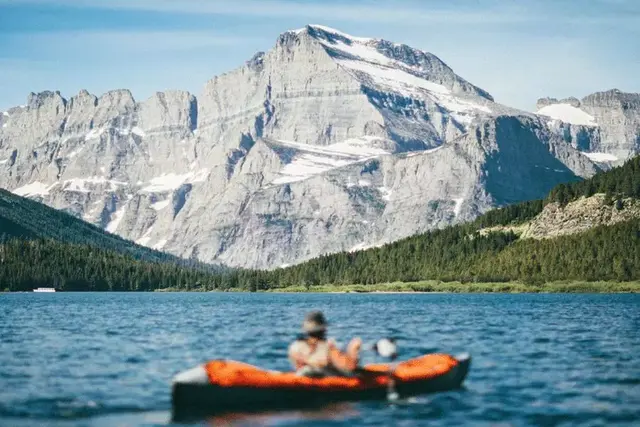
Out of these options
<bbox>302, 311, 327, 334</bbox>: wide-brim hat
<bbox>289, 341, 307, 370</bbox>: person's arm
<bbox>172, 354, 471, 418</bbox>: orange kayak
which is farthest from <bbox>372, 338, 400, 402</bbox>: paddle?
<bbox>302, 311, 327, 334</bbox>: wide-brim hat

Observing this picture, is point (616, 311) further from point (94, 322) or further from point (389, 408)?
point (389, 408)

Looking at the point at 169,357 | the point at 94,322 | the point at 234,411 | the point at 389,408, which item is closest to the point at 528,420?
the point at 389,408

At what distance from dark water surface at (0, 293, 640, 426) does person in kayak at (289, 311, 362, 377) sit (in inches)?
74.9

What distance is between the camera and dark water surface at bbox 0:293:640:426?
45.5 m

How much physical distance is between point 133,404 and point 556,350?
122 ft

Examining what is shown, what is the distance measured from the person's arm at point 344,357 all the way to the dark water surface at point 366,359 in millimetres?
2033

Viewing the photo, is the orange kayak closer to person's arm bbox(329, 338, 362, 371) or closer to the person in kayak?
the person in kayak

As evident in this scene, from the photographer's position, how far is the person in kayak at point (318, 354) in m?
45.7

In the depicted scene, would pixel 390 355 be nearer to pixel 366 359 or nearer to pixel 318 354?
pixel 318 354

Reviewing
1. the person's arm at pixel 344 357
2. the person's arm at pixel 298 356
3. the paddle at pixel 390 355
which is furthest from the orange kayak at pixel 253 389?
the person's arm at pixel 298 356

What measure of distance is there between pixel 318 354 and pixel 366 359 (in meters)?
23.9

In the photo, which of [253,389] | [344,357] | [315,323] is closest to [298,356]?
[344,357]

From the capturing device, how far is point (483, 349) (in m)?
74.2

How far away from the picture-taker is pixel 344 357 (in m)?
47.4
